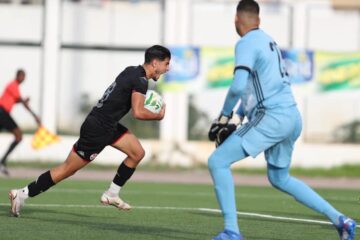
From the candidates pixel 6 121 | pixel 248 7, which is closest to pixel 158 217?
pixel 248 7

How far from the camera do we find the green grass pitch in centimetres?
1212

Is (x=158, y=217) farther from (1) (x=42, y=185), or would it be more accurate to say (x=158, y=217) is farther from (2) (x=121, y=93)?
(2) (x=121, y=93)

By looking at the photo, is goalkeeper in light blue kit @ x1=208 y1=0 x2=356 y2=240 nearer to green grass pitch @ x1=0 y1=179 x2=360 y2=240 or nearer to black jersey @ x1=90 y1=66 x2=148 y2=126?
green grass pitch @ x1=0 y1=179 x2=360 y2=240

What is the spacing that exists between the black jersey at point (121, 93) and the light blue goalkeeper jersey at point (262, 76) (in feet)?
7.43

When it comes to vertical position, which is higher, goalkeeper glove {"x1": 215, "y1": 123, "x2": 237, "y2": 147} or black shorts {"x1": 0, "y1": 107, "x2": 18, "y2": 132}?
goalkeeper glove {"x1": 215, "y1": 123, "x2": 237, "y2": 147}

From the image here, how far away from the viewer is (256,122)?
10.9 m

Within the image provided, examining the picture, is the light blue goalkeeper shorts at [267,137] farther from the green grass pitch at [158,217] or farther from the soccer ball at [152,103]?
the soccer ball at [152,103]

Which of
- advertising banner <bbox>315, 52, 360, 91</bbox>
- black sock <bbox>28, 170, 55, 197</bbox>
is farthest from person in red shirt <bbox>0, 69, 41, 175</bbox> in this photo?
black sock <bbox>28, 170, 55, 197</bbox>

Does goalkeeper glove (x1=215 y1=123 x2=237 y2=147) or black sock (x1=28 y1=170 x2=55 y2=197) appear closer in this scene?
goalkeeper glove (x1=215 y1=123 x2=237 y2=147)

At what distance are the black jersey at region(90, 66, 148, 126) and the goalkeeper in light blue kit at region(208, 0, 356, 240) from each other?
224 cm

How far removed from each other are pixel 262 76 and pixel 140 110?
2.25 meters

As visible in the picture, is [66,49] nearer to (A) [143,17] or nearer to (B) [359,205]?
(A) [143,17]

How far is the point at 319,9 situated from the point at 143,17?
15.6 ft

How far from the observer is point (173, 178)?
1057 inches
